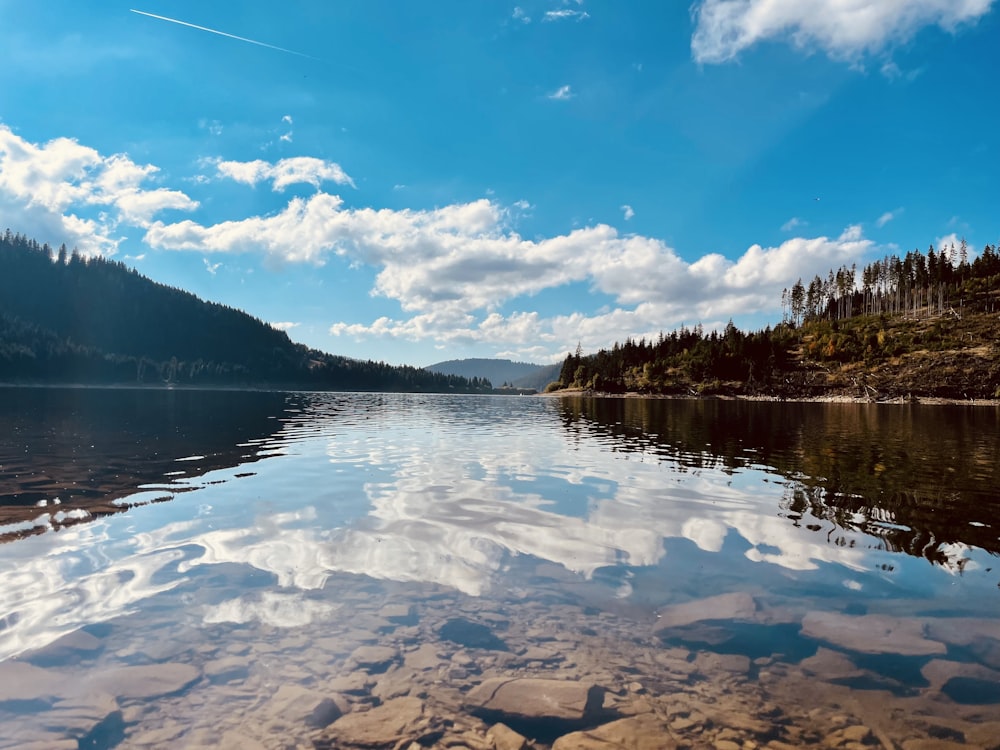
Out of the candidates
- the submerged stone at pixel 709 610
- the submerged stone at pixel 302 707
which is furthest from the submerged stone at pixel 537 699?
the submerged stone at pixel 709 610

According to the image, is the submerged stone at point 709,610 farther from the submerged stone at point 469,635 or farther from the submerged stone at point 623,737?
the submerged stone at point 623,737

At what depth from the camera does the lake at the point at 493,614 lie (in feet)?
26.8

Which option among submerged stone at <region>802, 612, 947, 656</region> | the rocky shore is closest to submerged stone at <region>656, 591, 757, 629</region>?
the rocky shore

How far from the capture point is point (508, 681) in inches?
366

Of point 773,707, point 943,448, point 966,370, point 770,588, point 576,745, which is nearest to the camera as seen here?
point 576,745

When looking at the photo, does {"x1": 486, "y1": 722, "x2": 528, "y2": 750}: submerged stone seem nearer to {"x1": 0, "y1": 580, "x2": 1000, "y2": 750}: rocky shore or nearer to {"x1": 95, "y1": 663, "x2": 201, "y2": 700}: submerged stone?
{"x1": 0, "y1": 580, "x2": 1000, "y2": 750}: rocky shore

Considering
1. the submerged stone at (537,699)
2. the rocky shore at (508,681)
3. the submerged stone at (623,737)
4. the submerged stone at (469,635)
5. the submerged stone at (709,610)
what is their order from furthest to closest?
the submerged stone at (709,610) → the submerged stone at (469,635) → the submerged stone at (537,699) → the rocky shore at (508,681) → the submerged stone at (623,737)

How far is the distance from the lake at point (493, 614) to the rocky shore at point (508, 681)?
2.1 inches

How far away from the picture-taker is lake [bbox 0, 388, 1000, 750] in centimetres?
818

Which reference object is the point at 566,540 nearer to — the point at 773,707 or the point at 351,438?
the point at 773,707

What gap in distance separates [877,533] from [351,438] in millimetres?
41955

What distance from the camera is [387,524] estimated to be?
1977cm

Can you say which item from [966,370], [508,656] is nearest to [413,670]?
[508,656]

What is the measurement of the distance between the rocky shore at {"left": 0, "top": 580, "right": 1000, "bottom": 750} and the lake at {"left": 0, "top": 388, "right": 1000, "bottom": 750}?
5 cm
